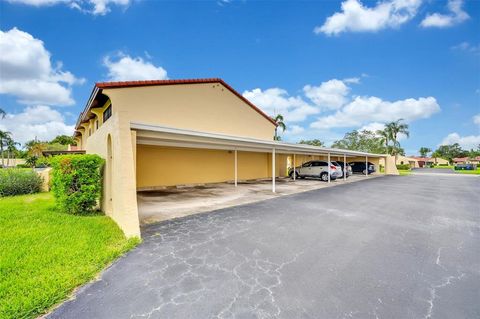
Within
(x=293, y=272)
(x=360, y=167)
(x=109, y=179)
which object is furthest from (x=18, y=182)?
(x=360, y=167)

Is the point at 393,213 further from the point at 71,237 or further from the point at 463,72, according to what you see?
the point at 463,72

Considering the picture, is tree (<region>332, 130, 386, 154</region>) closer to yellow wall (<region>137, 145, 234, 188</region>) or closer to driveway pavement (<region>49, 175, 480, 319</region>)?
yellow wall (<region>137, 145, 234, 188</region>)

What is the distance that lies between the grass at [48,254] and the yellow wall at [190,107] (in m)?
6.45

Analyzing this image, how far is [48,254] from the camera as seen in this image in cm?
390

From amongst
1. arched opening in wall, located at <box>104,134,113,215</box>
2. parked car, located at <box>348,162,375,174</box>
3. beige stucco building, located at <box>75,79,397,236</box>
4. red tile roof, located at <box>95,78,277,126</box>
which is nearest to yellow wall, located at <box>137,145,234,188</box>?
beige stucco building, located at <box>75,79,397,236</box>

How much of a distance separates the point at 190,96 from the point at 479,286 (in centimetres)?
1423

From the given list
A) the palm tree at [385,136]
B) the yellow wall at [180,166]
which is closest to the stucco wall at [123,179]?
the yellow wall at [180,166]

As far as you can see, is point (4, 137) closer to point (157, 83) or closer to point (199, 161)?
point (157, 83)

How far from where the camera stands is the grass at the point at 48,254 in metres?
2.75

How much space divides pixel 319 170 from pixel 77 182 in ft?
54.3

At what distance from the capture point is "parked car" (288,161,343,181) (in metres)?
17.7

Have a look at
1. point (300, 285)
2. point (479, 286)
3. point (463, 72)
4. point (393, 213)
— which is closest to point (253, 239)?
point (300, 285)

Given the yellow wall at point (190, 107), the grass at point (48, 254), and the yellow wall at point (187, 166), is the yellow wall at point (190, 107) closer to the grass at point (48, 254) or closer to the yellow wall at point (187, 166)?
the yellow wall at point (187, 166)

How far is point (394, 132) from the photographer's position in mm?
42000
